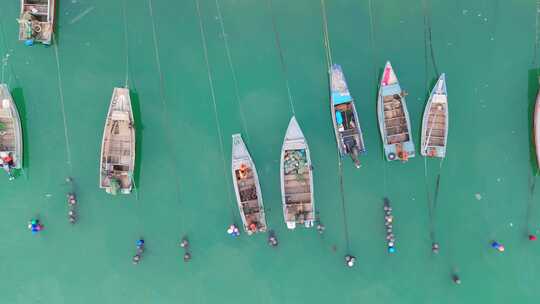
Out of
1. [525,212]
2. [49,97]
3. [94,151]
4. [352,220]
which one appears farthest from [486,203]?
[49,97]

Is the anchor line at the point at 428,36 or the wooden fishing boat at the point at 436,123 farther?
the anchor line at the point at 428,36

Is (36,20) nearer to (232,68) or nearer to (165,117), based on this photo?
(165,117)

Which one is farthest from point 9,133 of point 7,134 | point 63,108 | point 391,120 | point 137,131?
point 391,120

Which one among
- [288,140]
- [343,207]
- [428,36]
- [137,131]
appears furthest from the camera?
[343,207]

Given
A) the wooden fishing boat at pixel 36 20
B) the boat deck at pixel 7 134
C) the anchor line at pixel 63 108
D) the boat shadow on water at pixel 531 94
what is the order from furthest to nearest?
the boat shadow on water at pixel 531 94
the anchor line at pixel 63 108
the boat deck at pixel 7 134
the wooden fishing boat at pixel 36 20

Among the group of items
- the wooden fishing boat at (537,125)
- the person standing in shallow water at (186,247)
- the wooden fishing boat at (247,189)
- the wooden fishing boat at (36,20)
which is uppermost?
the wooden fishing boat at (36,20)

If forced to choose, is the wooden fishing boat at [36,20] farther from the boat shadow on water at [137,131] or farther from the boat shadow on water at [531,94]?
the boat shadow on water at [531,94]

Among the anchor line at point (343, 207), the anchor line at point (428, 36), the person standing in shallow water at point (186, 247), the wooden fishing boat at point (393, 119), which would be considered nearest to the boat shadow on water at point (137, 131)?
the person standing in shallow water at point (186, 247)
